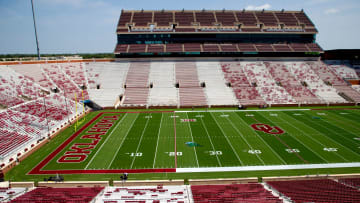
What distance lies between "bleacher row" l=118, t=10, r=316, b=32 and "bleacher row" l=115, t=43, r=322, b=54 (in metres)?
4.84

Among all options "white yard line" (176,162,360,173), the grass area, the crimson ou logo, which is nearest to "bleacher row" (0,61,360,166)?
the grass area

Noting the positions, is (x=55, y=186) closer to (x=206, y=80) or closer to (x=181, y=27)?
(x=206, y=80)

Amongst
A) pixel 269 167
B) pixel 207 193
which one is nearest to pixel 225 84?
pixel 269 167

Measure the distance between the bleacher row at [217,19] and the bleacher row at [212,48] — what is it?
4838 millimetres

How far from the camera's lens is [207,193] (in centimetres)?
1131

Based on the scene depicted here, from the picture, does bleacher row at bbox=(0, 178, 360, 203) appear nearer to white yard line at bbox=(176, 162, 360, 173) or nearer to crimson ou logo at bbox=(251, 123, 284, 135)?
white yard line at bbox=(176, 162, 360, 173)

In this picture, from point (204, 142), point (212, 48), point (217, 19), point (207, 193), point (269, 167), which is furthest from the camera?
point (217, 19)

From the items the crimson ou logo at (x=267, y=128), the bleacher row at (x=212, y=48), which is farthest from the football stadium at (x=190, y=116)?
the bleacher row at (x=212, y=48)

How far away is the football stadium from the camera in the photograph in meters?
13.1

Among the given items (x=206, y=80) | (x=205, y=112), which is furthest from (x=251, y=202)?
(x=206, y=80)

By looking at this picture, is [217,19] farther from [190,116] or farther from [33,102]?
[33,102]

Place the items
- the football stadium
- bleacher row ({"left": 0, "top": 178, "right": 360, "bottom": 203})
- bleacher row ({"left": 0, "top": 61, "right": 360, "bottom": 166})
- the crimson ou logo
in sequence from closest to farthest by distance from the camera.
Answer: bleacher row ({"left": 0, "top": 178, "right": 360, "bottom": 203}) < the football stadium < the crimson ou logo < bleacher row ({"left": 0, "top": 61, "right": 360, "bottom": 166})

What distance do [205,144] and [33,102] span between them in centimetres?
2310

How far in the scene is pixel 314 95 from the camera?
38281 millimetres
